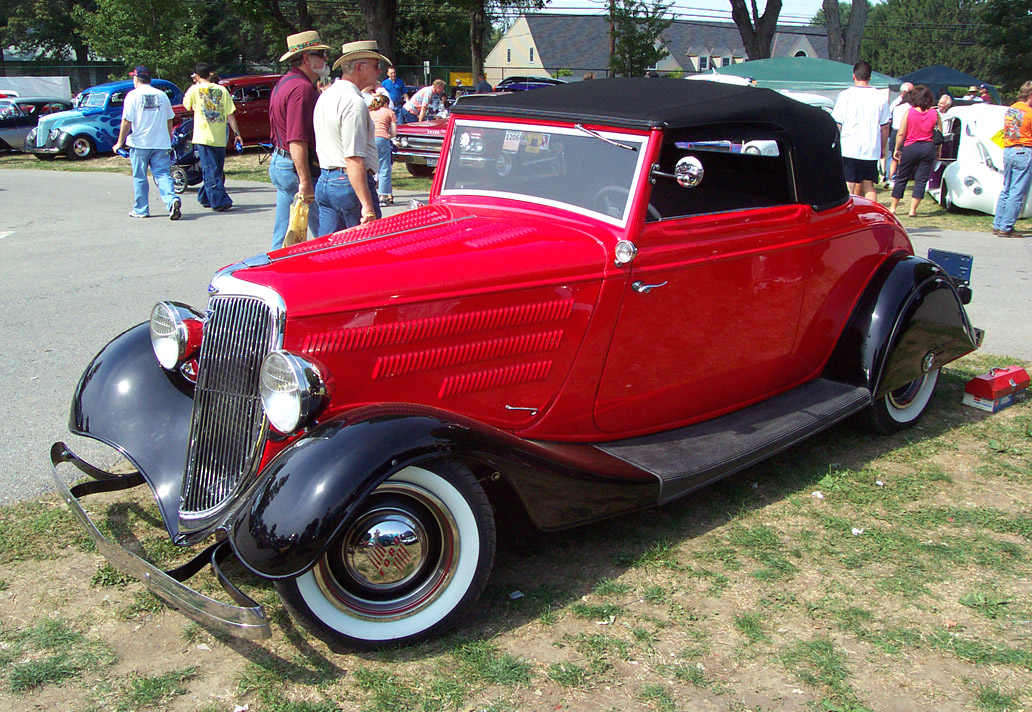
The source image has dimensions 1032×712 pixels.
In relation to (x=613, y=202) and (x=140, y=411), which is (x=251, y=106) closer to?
(x=140, y=411)

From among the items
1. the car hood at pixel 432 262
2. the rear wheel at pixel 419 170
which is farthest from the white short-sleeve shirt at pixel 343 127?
the rear wheel at pixel 419 170

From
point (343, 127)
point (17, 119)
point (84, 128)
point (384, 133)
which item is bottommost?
point (84, 128)

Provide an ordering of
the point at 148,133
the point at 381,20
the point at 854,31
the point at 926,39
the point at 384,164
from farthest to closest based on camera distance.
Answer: the point at 926,39, the point at 381,20, the point at 854,31, the point at 384,164, the point at 148,133

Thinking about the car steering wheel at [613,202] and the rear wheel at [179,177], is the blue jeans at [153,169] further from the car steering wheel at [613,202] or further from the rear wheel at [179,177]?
the car steering wheel at [613,202]

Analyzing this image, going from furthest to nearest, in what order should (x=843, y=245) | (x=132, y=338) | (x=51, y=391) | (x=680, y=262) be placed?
(x=51, y=391) < (x=843, y=245) < (x=132, y=338) < (x=680, y=262)

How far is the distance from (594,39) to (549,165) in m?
64.6

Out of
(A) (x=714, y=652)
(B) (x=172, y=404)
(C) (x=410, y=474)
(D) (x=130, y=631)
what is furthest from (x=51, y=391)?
(A) (x=714, y=652)

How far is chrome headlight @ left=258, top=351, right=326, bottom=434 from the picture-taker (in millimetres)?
2615

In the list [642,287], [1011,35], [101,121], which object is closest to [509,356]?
[642,287]

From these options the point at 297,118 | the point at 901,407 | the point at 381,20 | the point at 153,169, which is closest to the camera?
the point at 901,407

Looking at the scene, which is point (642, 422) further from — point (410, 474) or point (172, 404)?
point (172, 404)

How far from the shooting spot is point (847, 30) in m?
20.6

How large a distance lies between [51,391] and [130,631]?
258cm

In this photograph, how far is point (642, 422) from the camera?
355 centimetres
